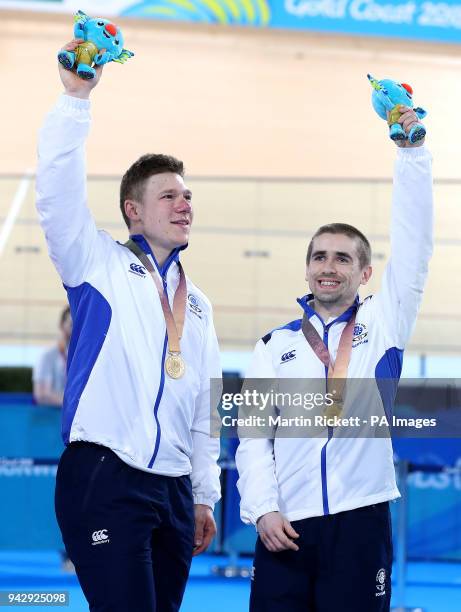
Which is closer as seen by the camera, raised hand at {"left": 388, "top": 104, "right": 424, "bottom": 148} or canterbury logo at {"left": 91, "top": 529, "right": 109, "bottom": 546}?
canterbury logo at {"left": 91, "top": 529, "right": 109, "bottom": 546}

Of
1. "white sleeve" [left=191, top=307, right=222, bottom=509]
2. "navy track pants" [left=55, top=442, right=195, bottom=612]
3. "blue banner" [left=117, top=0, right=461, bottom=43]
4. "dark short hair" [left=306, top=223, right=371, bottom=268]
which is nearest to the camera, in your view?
"navy track pants" [left=55, top=442, right=195, bottom=612]

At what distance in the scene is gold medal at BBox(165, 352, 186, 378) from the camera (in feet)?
10.4

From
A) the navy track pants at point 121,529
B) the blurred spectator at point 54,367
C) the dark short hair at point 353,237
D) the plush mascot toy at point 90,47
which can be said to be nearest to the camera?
the navy track pants at point 121,529

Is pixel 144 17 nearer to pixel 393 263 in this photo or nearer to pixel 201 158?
pixel 201 158

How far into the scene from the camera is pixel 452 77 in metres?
15.2

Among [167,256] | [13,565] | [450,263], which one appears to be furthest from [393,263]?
[450,263]

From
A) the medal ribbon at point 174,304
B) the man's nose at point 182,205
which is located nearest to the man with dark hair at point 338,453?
the medal ribbon at point 174,304

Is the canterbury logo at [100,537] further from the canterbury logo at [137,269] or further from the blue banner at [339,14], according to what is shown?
the blue banner at [339,14]

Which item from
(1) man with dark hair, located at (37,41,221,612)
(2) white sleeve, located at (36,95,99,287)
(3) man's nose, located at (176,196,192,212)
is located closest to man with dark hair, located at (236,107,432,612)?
(1) man with dark hair, located at (37,41,221,612)

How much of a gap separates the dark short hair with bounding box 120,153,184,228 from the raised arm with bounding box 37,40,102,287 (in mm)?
366

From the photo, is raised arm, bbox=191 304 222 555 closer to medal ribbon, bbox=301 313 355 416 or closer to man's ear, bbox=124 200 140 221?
medal ribbon, bbox=301 313 355 416

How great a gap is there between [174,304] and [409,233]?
0.80 metres

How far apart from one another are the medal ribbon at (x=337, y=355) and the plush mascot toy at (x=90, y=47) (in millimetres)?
1121

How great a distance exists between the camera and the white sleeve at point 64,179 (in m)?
3.02
